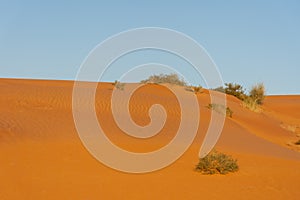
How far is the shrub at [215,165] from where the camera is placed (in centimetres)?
1041

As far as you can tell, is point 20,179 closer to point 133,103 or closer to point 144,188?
point 144,188

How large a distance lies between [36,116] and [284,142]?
12.2 metres

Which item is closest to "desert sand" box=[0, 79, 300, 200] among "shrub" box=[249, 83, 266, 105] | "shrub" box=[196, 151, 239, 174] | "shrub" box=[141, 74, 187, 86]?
"shrub" box=[196, 151, 239, 174]

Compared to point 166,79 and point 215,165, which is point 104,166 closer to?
point 215,165

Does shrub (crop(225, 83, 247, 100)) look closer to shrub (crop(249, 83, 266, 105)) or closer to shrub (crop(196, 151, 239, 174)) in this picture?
shrub (crop(249, 83, 266, 105))

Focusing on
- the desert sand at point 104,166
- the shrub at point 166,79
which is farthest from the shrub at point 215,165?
the shrub at point 166,79

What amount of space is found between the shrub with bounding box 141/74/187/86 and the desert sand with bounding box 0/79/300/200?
1148 centimetres

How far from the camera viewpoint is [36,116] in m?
15.8

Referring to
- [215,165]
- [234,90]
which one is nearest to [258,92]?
[234,90]

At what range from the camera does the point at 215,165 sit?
1042 cm

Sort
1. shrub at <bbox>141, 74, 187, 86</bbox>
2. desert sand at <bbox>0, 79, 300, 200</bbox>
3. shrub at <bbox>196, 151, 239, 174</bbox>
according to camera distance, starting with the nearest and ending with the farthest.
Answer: desert sand at <bbox>0, 79, 300, 200</bbox> → shrub at <bbox>196, 151, 239, 174</bbox> → shrub at <bbox>141, 74, 187, 86</bbox>

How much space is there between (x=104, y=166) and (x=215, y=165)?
113 inches

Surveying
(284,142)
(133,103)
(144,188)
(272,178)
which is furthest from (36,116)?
(284,142)

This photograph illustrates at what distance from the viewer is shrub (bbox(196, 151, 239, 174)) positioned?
10.4 m
